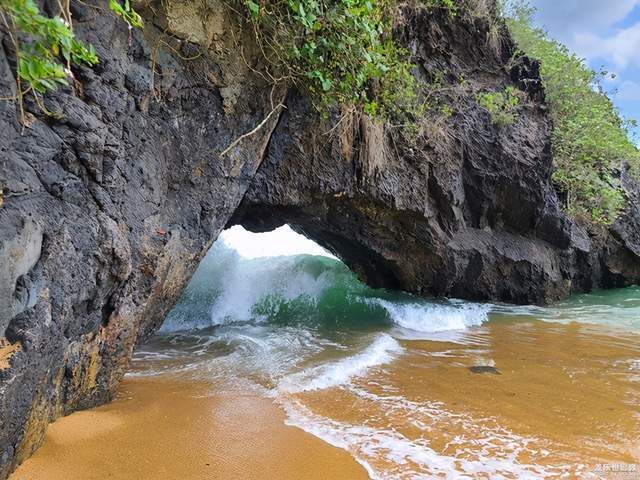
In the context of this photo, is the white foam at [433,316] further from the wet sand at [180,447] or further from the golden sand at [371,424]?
the wet sand at [180,447]

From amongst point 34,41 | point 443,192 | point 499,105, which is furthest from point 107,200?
point 499,105

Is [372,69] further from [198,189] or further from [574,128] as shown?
[574,128]

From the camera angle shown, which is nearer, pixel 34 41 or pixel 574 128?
pixel 34 41

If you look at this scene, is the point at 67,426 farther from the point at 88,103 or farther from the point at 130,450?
the point at 88,103

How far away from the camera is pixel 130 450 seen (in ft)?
7.58

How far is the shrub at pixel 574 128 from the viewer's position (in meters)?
9.41

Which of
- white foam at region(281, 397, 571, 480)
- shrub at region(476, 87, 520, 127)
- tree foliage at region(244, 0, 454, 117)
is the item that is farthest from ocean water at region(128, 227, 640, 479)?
shrub at region(476, 87, 520, 127)

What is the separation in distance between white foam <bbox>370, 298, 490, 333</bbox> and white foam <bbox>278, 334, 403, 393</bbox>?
1.66m

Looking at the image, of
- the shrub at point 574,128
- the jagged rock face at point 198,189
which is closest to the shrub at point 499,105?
the jagged rock face at point 198,189

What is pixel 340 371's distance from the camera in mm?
4008

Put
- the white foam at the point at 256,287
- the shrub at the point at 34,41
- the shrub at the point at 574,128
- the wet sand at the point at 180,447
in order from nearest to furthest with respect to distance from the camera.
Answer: the shrub at the point at 34,41 < the wet sand at the point at 180,447 < the white foam at the point at 256,287 < the shrub at the point at 574,128

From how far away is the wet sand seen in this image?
213 cm

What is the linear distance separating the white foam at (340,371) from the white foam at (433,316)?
1.66 metres

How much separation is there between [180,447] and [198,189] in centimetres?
228
